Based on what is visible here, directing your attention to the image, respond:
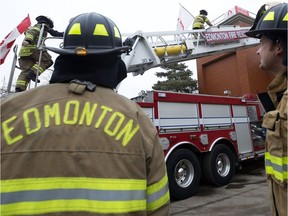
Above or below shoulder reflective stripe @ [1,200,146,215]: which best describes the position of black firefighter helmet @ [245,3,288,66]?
above

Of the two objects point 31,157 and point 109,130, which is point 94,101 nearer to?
point 109,130

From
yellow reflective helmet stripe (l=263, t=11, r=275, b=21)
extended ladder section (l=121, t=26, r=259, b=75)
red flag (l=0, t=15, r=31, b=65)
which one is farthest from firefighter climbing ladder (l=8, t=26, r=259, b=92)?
yellow reflective helmet stripe (l=263, t=11, r=275, b=21)

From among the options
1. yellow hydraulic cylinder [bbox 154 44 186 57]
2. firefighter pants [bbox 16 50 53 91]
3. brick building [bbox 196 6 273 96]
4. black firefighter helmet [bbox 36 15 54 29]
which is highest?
brick building [bbox 196 6 273 96]

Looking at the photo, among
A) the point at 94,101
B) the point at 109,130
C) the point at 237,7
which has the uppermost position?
the point at 237,7

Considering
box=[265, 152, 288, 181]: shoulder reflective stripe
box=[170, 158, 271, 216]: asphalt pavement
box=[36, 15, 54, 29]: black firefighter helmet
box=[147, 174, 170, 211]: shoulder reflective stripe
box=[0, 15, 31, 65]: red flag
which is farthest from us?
box=[170, 158, 271, 216]: asphalt pavement

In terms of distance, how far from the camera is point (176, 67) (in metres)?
23.5

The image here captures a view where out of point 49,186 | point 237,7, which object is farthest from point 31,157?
point 237,7

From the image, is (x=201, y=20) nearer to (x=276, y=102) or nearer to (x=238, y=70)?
(x=238, y=70)

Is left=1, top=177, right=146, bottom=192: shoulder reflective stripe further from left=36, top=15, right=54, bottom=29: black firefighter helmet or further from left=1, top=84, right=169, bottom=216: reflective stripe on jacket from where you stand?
left=36, top=15, right=54, bottom=29: black firefighter helmet

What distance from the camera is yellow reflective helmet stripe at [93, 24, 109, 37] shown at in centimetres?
130

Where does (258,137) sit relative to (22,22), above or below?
below

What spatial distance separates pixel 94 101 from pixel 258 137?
21.3 ft

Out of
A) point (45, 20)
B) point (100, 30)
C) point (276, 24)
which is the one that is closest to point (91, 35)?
point (100, 30)

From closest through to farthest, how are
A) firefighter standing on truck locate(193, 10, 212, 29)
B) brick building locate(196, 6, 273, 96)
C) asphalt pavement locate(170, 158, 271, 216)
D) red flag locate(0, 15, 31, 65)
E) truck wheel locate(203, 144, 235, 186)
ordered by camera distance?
red flag locate(0, 15, 31, 65)
asphalt pavement locate(170, 158, 271, 216)
truck wheel locate(203, 144, 235, 186)
firefighter standing on truck locate(193, 10, 212, 29)
brick building locate(196, 6, 273, 96)
